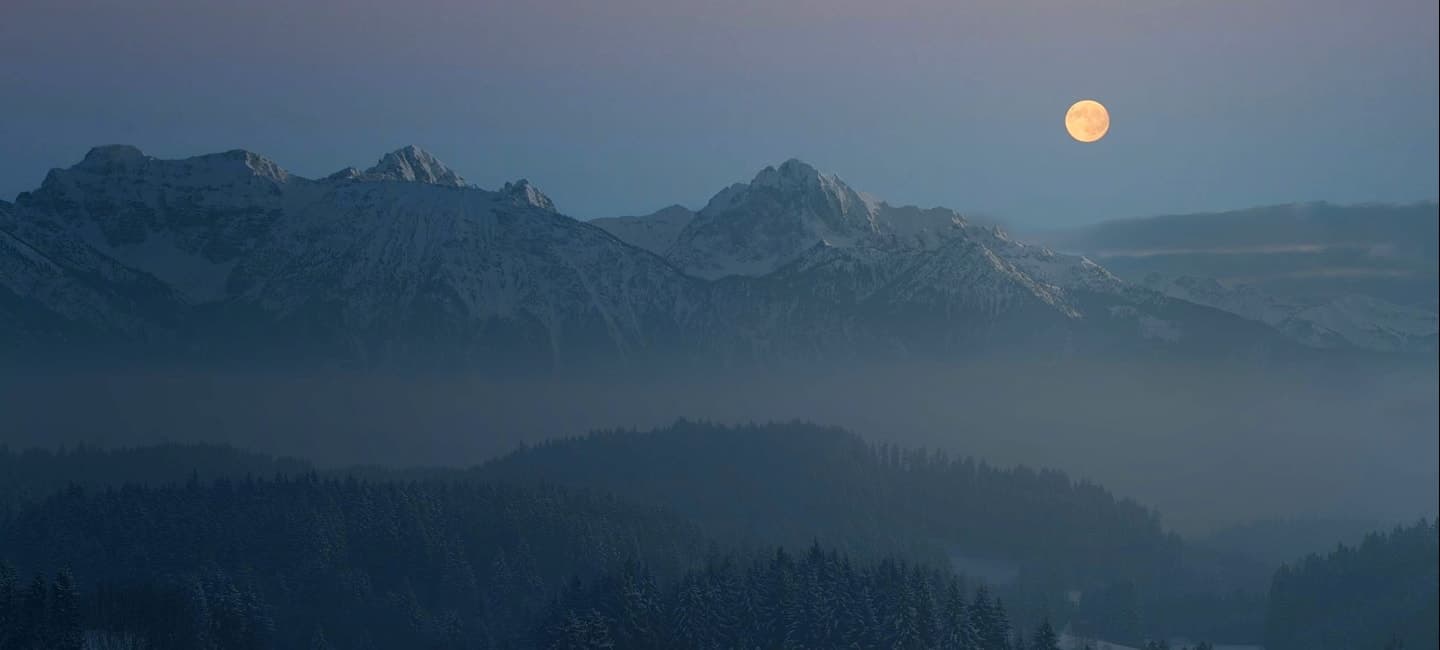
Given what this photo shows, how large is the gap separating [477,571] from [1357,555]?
82.2 metres

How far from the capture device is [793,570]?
11356 centimetres

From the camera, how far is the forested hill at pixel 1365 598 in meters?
127

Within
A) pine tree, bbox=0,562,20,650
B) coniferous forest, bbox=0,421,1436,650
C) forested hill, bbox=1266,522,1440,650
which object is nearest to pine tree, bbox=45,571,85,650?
coniferous forest, bbox=0,421,1436,650

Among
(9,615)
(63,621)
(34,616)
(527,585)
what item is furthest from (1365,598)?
(9,615)

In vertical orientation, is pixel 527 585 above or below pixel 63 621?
below

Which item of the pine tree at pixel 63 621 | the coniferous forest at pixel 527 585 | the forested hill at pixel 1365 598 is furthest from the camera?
the forested hill at pixel 1365 598

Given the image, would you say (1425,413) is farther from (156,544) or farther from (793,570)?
(156,544)

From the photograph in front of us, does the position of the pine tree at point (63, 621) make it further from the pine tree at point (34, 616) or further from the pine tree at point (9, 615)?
the pine tree at point (9, 615)

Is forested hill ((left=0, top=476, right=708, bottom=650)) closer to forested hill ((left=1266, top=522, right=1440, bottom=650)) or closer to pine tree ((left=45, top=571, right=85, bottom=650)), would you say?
pine tree ((left=45, top=571, right=85, bottom=650))

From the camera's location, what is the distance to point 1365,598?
13688 centimetres

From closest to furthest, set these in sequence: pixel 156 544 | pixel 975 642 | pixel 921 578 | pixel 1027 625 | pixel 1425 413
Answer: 1. pixel 975 642
2. pixel 921 578
3. pixel 156 544
4. pixel 1027 625
5. pixel 1425 413

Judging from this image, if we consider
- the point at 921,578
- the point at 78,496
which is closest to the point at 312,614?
the point at 78,496

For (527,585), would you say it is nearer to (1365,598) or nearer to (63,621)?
(63,621)

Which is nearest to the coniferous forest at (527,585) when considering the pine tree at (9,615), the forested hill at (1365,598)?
the pine tree at (9,615)
